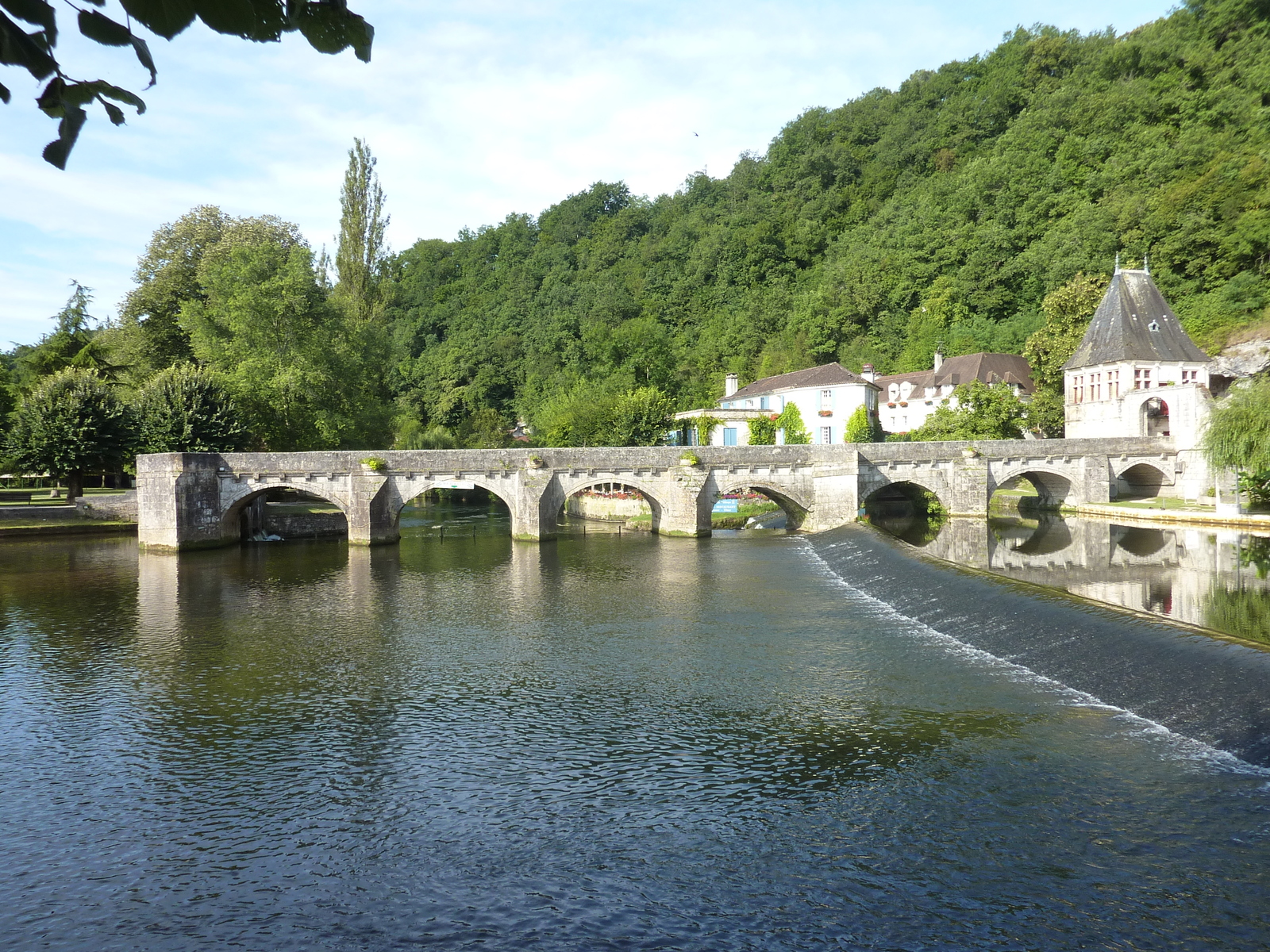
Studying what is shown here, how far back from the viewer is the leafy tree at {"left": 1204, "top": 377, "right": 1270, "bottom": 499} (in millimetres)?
35562

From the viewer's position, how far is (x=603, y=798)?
39.7 ft

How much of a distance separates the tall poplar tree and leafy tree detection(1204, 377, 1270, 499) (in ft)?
172

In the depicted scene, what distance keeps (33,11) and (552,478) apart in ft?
125

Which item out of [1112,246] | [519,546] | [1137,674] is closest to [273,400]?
[519,546]

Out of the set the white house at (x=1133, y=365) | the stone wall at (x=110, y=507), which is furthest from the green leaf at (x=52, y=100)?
the white house at (x=1133, y=365)

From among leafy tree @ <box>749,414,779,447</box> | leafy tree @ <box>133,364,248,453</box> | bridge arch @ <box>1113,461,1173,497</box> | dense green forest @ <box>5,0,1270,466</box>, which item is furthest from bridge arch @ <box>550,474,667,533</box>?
bridge arch @ <box>1113,461,1173,497</box>

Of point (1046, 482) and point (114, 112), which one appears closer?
point (114, 112)

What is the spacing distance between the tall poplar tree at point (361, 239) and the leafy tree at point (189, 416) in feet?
73.4

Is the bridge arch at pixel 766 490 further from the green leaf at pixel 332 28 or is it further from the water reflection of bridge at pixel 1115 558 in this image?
the green leaf at pixel 332 28

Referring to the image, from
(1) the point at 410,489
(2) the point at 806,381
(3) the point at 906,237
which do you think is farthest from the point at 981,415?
(1) the point at 410,489

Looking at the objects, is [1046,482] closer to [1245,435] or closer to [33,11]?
[1245,435]

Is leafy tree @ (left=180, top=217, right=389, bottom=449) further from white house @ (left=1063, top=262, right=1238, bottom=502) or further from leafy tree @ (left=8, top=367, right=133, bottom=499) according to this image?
white house @ (left=1063, top=262, right=1238, bottom=502)

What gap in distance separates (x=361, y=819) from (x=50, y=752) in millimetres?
6503

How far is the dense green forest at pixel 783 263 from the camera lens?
51.4m
